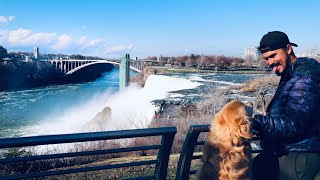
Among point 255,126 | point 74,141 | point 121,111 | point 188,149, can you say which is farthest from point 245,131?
point 121,111

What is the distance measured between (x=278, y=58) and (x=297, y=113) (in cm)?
48

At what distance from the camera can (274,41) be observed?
8.62 feet

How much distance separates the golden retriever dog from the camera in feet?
8.27

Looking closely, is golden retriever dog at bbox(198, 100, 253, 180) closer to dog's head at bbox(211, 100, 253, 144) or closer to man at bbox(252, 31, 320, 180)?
dog's head at bbox(211, 100, 253, 144)

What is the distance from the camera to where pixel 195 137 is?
11.1ft

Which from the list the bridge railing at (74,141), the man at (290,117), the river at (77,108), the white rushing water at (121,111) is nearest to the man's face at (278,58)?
the man at (290,117)

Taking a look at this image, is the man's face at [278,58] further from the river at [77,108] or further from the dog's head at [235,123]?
the river at [77,108]

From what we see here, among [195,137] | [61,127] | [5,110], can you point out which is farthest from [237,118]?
[5,110]

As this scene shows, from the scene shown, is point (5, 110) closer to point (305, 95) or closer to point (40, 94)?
point (40, 94)

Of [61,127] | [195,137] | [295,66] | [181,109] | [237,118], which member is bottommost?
[61,127]

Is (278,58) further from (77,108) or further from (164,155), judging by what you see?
(77,108)

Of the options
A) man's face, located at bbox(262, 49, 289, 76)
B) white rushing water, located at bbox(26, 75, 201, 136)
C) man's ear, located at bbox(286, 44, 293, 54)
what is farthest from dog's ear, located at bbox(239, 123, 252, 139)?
white rushing water, located at bbox(26, 75, 201, 136)

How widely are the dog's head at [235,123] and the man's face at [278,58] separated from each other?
1.41 ft

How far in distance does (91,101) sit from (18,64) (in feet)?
96.4
